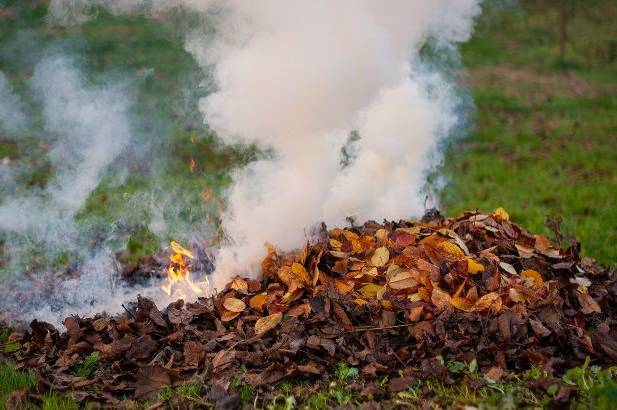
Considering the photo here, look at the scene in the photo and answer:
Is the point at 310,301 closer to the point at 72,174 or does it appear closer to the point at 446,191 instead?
the point at 72,174

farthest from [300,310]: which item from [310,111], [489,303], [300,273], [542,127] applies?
[542,127]

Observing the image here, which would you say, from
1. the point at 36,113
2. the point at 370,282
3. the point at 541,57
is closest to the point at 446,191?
the point at 370,282

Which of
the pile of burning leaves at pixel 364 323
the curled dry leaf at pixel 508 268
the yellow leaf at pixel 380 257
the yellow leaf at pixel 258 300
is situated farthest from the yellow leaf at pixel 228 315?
the curled dry leaf at pixel 508 268

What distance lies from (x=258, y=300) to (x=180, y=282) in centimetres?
90

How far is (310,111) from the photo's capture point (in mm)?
4559

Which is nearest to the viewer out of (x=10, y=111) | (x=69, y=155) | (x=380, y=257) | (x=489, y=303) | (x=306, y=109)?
(x=489, y=303)

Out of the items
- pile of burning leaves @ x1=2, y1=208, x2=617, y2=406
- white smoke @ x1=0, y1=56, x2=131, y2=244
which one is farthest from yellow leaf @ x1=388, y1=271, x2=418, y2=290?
white smoke @ x1=0, y1=56, x2=131, y2=244

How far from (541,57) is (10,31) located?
463 inches

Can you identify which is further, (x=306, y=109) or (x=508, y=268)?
(x=306, y=109)

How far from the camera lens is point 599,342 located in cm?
341

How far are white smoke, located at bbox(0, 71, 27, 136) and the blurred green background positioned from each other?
155mm

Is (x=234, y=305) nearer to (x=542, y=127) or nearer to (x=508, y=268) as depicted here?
(x=508, y=268)

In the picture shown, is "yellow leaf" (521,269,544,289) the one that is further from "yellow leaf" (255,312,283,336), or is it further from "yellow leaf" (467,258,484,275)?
"yellow leaf" (255,312,283,336)

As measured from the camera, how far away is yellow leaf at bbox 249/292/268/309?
3.93 meters
